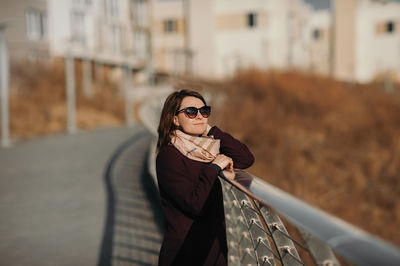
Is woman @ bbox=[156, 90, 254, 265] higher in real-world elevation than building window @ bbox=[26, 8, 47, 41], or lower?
lower

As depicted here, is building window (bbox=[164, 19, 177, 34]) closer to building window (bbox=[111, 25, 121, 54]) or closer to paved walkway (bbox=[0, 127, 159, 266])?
building window (bbox=[111, 25, 121, 54])

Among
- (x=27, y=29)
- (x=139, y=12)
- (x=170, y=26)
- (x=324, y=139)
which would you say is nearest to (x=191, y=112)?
(x=324, y=139)

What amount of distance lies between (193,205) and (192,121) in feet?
1.41

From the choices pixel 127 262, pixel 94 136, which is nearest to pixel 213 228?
pixel 127 262

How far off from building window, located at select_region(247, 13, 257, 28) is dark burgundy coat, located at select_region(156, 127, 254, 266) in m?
47.5

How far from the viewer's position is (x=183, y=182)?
231 centimetres

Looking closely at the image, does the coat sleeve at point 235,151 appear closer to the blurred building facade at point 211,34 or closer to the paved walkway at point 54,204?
the paved walkway at point 54,204

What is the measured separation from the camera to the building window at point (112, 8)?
40.8 meters

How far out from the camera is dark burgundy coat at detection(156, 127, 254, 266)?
2.30 meters

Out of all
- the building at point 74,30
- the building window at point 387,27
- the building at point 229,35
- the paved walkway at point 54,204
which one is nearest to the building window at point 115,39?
the building at point 74,30

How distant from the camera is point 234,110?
20.5m

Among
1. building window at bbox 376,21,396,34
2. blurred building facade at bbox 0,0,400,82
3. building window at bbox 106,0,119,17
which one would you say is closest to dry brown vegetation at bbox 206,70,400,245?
blurred building facade at bbox 0,0,400,82

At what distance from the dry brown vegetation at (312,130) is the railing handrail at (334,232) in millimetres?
10703

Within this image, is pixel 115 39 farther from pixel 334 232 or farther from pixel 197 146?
pixel 334 232
